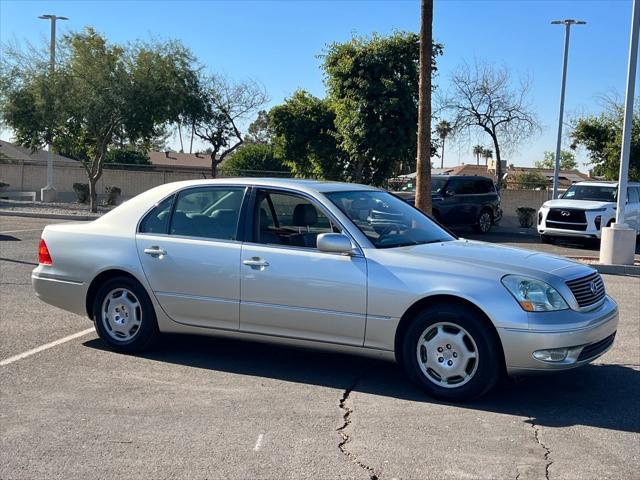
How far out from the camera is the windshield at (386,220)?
6.05 meters

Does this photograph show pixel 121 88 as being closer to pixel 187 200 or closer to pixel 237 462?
pixel 187 200

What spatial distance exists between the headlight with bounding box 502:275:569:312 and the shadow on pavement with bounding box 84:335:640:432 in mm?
768

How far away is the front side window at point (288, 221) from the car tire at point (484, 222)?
57.5 ft

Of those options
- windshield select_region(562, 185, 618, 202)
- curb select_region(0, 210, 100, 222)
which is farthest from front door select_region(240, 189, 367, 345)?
curb select_region(0, 210, 100, 222)

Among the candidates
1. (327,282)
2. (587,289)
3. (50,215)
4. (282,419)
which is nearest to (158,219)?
(327,282)

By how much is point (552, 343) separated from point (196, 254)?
2.97 meters

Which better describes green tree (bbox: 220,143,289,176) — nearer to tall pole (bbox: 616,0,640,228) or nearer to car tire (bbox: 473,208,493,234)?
car tire (bbox: 473,208,493,234)

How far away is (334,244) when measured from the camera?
18.7 feet

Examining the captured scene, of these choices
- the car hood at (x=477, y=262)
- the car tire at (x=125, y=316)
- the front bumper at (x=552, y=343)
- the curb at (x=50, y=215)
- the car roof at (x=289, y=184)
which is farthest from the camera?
the curb at (x=50, y=215)

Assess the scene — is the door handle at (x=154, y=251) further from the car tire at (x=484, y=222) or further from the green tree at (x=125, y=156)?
the green tree at (x=125, y=156)

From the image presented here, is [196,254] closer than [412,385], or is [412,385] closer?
[412,385]

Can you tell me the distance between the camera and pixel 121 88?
89.0ft

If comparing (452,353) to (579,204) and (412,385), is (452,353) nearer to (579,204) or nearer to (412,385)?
(412,385)

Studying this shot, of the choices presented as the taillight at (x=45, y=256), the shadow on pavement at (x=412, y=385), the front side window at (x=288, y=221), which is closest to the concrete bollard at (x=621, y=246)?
the shadow on pavement at (x=412, y=385)
